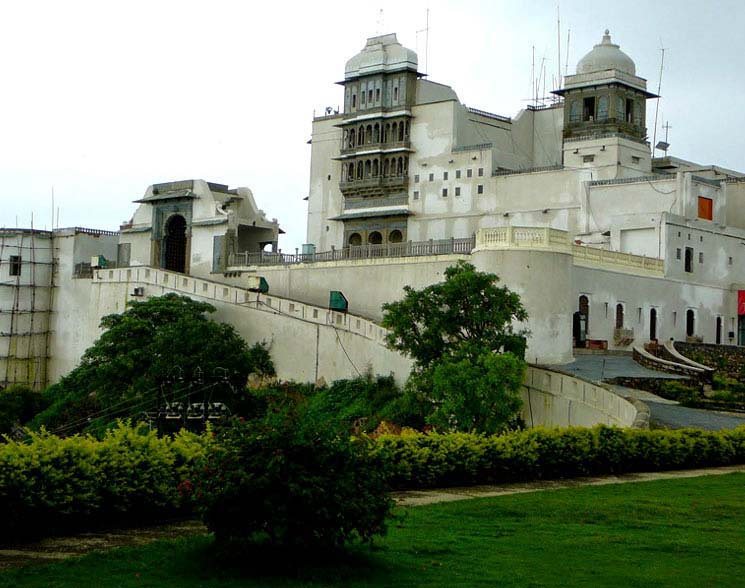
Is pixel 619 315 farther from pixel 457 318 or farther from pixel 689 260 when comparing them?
pixel 457 318

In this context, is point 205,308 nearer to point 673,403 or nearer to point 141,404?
point 141,404

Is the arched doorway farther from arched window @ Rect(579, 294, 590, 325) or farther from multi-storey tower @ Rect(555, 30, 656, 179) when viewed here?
arched window @ Rect(579, 294, 590, 325)

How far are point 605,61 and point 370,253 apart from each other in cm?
1814

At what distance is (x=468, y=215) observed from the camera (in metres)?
57.4

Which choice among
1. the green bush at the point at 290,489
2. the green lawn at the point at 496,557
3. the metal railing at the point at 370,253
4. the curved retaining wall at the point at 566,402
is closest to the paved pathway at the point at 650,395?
the curved retaining wall at the point at 566,402

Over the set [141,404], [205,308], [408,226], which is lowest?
[141,404]

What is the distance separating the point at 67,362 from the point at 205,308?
1125cm

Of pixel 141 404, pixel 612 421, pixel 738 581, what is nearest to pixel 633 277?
pixel 612 421

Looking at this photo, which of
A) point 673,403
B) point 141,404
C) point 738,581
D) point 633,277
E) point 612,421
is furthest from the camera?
point 633,277

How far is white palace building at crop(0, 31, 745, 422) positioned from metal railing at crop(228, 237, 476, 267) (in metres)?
0.10

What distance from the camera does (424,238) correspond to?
194 ft

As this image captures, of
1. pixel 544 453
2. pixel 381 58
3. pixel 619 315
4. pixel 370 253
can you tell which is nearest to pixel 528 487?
pixel 544 453

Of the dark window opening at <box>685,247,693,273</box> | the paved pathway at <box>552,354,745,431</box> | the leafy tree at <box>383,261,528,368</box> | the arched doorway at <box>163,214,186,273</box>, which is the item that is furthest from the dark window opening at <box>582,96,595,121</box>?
the leafy tree at <box>383,261,528,368</box>

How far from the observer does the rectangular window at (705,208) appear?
51906 mm
